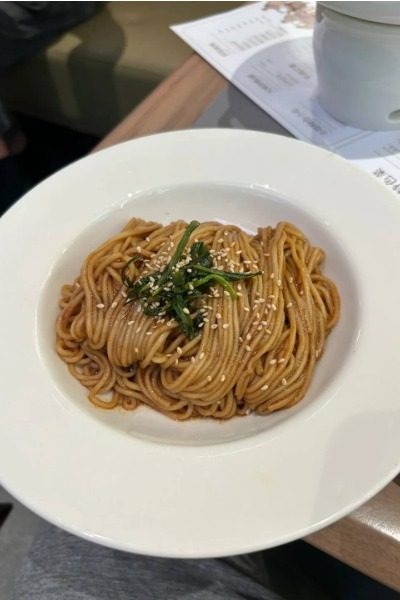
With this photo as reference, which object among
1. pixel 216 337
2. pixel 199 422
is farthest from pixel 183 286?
pixel 199 422

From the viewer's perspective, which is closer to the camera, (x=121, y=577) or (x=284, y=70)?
(x=121, y=577)

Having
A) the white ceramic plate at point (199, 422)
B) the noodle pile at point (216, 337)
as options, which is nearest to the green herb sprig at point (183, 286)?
the noodle pile at point (216, 337)

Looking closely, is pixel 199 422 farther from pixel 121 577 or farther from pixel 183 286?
pixel 121 577

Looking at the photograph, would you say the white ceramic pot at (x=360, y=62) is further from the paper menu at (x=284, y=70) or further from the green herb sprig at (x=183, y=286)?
the green herb sprig at (x=183, y=286)

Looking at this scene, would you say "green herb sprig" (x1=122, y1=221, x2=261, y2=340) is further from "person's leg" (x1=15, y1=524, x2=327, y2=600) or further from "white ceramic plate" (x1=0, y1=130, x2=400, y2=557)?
"person's leg" (x1=15, y1=524, x2=327, y2=600)

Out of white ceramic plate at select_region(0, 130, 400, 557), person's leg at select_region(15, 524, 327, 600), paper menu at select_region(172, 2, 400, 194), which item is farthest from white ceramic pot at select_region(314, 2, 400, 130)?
person's leg at select_region(15, 524, 327, 600)
